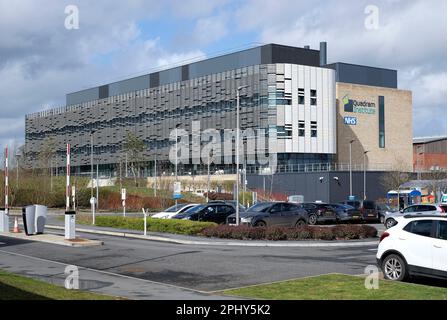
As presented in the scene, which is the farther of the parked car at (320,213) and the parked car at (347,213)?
the parked car at (347,213)

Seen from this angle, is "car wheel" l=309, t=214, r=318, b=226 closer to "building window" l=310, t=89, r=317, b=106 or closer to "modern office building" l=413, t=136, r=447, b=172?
"building window" l=310, t=89, r=317, b=106

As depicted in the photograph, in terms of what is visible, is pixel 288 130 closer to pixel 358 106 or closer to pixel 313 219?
pixel 358 106

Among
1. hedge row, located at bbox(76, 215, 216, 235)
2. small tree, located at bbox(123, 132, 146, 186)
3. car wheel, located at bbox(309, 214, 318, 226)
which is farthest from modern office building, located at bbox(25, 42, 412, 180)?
car wheel, located at bbox(309, 214, 318, 226)

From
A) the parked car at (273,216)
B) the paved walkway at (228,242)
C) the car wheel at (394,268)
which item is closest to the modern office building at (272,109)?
the paved walkway at (228,242)

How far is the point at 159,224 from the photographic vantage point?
3061 cm

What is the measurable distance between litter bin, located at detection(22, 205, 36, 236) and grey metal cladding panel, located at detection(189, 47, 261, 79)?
2436 inches

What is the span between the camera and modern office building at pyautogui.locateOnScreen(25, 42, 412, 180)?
275 ft

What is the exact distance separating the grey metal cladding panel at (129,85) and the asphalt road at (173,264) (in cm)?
8209

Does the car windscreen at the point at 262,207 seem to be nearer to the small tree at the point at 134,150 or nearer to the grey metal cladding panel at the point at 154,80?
the small tree at the point at 134,150

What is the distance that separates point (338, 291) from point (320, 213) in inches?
1103

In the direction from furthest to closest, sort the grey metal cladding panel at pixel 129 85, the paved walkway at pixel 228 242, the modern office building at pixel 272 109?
the grey metal cladding panel at pixel 129 85 → the modern office building at pixel 272 109 → the paved walkway at pixel 228 242

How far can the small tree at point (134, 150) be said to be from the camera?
9688 cm
